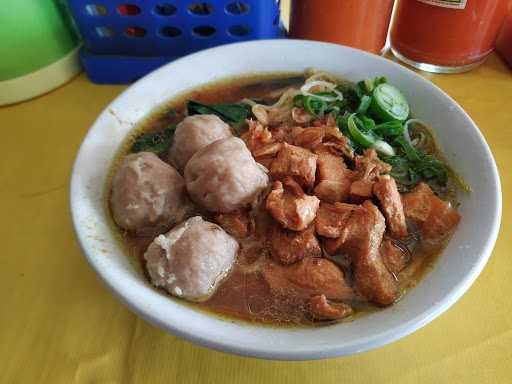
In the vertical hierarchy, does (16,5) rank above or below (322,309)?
above

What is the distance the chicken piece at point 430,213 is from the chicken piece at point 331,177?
20 centimetres

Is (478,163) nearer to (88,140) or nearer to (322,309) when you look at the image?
(322,309)

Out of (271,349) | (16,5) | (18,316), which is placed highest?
(16,5)

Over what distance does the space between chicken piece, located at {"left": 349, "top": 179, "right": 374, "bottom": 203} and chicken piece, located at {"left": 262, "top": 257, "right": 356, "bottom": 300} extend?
235 mm

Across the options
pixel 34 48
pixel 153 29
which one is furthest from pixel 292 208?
pixel 34 48

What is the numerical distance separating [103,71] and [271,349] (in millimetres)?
1691

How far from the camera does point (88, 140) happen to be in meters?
1.38

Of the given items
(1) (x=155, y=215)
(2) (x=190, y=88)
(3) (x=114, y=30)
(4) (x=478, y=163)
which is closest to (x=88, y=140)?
(1) (x=155, y=215)

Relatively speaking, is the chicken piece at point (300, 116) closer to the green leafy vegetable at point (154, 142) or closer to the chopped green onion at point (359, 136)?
the chopped green onion at point (359, 136)

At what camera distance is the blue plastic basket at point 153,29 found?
1865 millimetres

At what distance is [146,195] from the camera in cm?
125

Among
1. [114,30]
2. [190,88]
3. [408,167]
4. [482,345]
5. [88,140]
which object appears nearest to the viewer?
[482,345]

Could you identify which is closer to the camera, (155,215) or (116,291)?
(116,291)

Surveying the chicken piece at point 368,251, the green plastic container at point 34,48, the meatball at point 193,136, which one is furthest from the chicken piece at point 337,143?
the green plastic container at point 34,48
